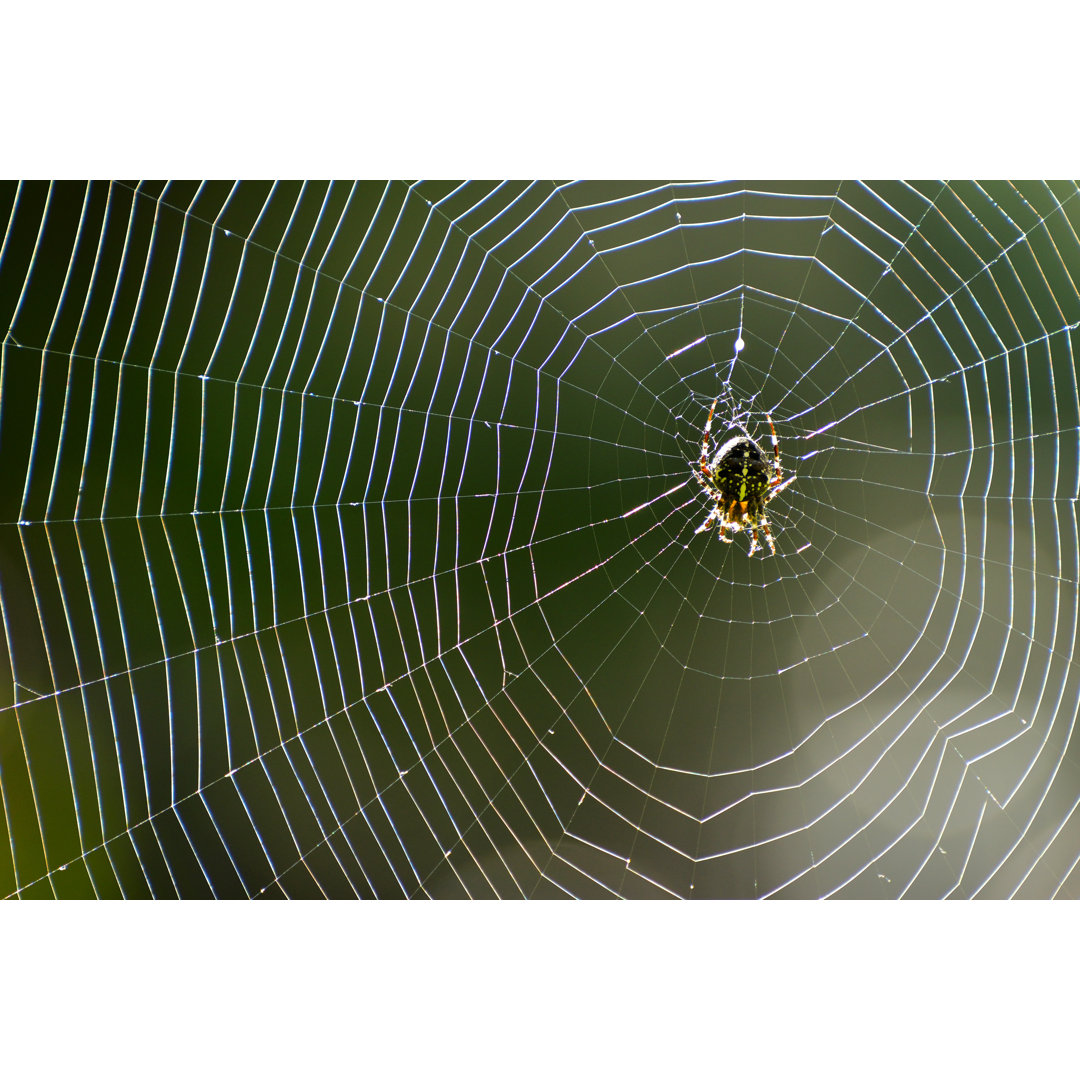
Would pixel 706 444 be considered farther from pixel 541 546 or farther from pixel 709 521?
pixel 541 546

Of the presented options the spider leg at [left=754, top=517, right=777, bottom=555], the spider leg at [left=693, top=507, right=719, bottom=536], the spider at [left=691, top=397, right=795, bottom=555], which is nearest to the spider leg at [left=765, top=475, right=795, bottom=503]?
the spider at [left=691, top=397, right=795, bottom=555]

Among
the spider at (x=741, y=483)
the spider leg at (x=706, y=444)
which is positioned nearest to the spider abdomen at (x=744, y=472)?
the spider at (x=741, y=483)

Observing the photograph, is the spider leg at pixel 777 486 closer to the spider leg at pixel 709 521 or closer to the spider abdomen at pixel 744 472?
the spider abdomen at pixel 744 472

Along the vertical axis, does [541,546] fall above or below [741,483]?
below

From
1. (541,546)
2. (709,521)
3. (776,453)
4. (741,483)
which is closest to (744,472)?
(741,483)

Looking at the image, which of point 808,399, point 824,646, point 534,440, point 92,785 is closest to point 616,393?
point 534,440

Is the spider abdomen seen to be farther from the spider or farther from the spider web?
the spider web
